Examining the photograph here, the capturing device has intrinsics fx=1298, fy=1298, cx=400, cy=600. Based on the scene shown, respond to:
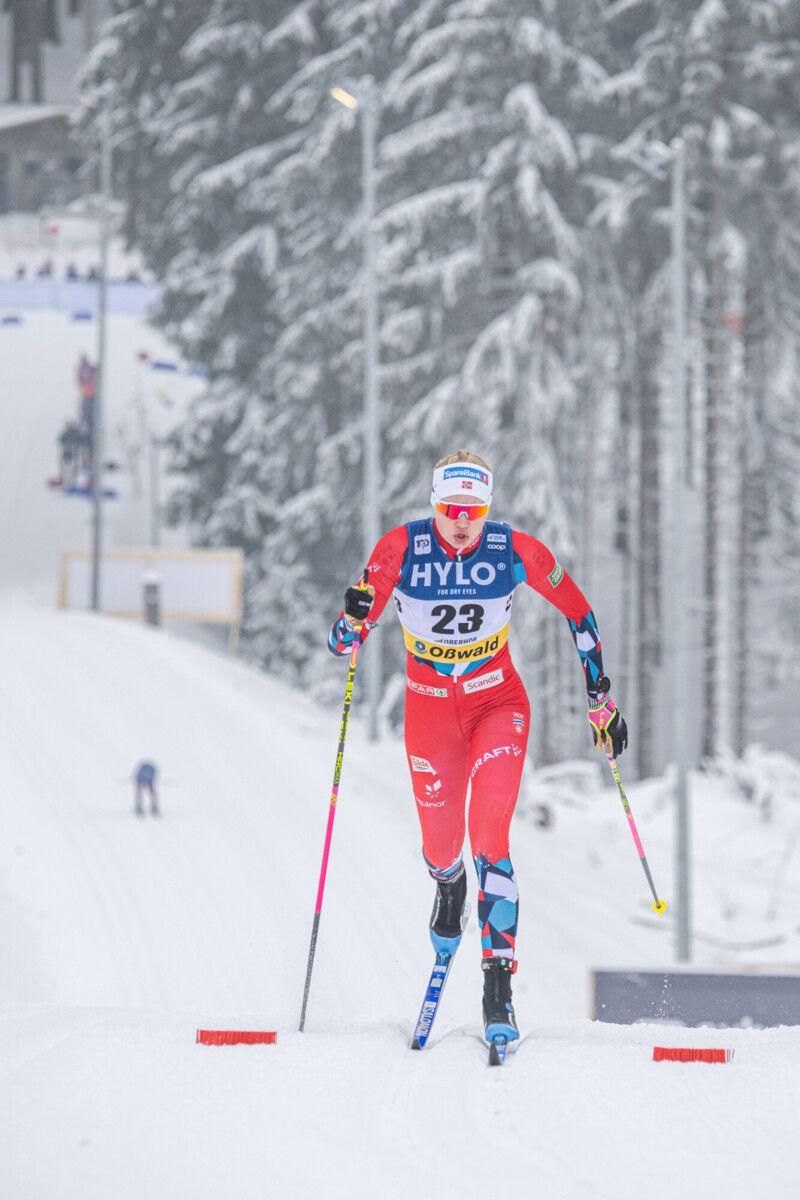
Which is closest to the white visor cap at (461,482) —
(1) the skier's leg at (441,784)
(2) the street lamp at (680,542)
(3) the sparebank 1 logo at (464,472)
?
(3) the sparebank 1 logo at (464,472)

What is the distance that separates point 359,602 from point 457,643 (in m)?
0.42

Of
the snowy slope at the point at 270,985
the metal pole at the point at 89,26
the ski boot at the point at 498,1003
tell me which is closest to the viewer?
the snowy slope at the point at 270,985

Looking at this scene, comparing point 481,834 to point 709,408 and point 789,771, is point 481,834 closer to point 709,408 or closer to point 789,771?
point 789,771

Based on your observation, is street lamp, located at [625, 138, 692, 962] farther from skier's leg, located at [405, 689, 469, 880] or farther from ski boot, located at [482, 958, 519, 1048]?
ski boot, located at [482, 958, 519, 1048]

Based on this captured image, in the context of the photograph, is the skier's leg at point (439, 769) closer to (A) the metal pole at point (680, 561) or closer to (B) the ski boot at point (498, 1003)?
(B) the ski boot at point (498, 1003)

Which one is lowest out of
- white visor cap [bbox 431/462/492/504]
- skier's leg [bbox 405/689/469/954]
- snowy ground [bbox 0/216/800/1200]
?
snowy ground [bbox 0/216/800/1200]

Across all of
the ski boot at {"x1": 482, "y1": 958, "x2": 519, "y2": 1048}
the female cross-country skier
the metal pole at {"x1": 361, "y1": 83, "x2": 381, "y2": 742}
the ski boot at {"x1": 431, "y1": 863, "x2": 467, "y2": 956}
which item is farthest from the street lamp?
the ski boot at {"x1": 482, "y1": 958, "x2": 519, "y2": 1048}

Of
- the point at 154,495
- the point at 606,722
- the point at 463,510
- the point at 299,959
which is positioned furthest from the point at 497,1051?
the point at 154,495

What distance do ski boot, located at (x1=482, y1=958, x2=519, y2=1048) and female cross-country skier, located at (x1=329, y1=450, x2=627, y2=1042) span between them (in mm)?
254

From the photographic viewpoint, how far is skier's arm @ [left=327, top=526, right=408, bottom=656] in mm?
5133

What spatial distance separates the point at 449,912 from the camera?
5.27 meters

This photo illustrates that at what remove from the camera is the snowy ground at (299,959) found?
3.61 meters

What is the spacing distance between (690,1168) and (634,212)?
18841 millimetres

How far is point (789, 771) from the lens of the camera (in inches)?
736
